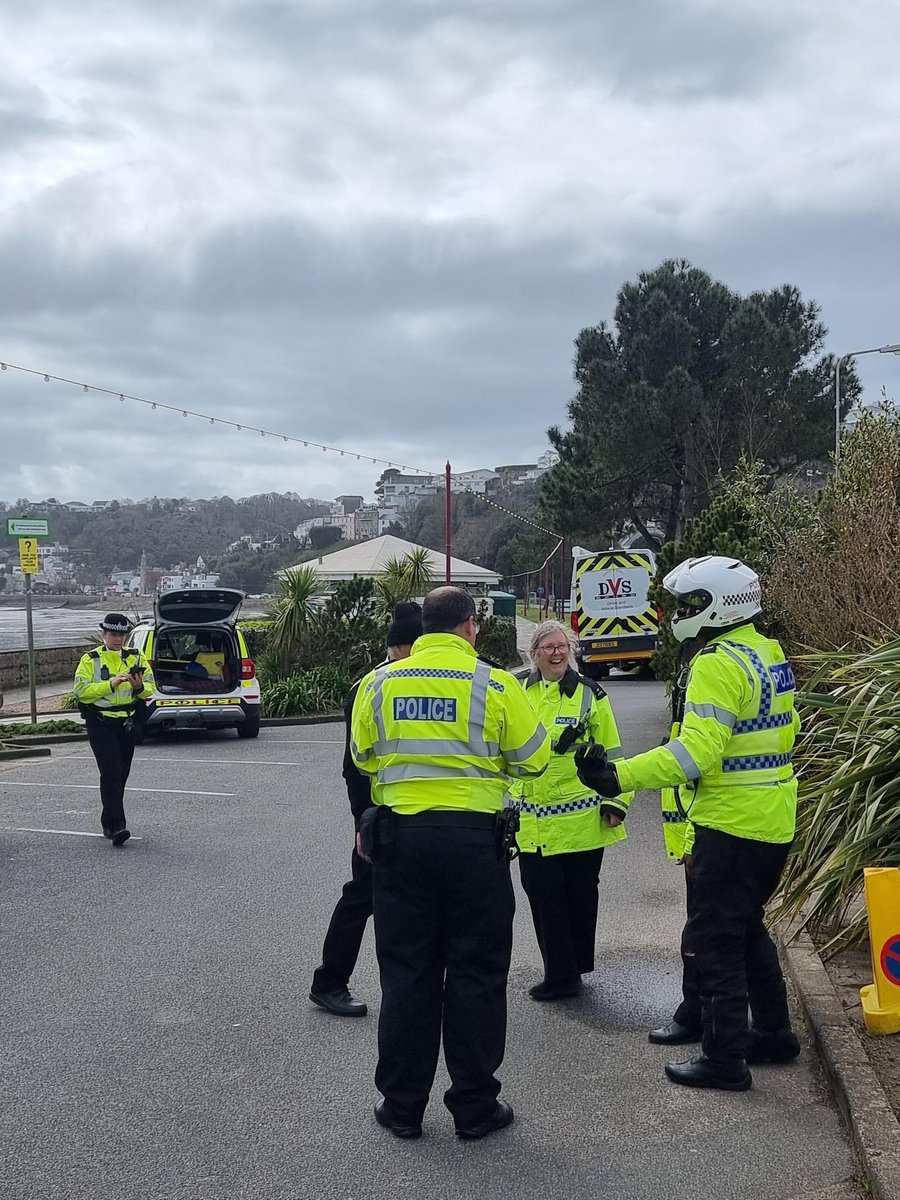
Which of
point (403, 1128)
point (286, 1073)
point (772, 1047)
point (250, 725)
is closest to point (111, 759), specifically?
point (286, 1073)

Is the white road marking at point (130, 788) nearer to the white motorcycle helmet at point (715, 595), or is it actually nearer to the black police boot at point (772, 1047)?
the black police boot at point (772, 1047)

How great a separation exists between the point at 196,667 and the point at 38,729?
2.37 m

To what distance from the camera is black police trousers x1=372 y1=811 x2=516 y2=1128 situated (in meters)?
4.35

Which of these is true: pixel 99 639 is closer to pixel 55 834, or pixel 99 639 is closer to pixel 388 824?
pixel 55 834

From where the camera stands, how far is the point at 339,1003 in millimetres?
5742

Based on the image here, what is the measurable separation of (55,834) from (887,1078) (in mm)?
7653

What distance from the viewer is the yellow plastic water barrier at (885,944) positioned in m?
4.98

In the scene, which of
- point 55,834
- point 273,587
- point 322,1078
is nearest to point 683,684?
point 322,1078

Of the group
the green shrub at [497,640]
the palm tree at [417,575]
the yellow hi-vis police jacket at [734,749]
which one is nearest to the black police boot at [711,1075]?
the yellow hi-vis police jacket at [734,749]

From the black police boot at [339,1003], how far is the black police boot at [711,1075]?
1520 millimetres

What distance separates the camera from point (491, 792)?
4477mm

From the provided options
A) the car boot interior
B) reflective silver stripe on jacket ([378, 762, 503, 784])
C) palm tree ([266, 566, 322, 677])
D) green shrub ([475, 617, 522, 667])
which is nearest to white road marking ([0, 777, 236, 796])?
the car boot interior

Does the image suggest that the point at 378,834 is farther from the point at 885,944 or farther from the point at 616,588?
the point at 616,588

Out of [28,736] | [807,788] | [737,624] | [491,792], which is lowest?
[28,736]
